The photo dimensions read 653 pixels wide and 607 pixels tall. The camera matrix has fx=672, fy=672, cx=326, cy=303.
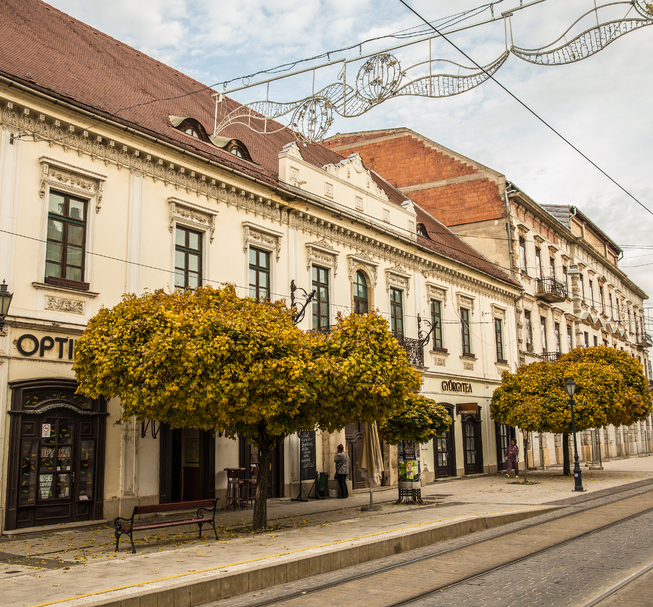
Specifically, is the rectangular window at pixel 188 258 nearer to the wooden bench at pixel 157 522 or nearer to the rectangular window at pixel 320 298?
the rectangular window at pixel 320 298

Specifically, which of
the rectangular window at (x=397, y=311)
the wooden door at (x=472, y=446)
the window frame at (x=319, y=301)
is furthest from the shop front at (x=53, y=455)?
the wooden door at (x=472, y=446)

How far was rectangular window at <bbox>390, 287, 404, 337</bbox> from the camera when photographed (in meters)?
23.8

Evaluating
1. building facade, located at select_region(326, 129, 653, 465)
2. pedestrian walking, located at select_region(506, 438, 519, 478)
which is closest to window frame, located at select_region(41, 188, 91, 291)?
pedestrian walking, located at select_region(506, 438, 519, 478)

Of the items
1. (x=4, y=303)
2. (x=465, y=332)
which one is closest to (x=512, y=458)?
(x=465, y=332)

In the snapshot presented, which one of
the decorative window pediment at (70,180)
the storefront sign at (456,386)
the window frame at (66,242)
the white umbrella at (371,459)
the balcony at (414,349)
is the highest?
the decorative window pediment at (70,180)

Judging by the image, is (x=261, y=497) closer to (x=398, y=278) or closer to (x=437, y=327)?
(x=398, y=278)

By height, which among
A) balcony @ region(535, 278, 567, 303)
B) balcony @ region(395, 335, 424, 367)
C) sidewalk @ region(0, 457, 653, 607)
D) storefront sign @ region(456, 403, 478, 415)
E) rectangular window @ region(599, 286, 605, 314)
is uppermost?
rectangular window @ region(599, 286, 605, 314)

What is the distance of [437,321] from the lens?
1047 inches

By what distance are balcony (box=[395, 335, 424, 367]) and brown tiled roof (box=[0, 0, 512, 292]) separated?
7.26 m

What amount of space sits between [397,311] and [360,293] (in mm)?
2235

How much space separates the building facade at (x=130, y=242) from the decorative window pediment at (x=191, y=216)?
0.04m

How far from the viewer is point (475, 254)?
106 feet

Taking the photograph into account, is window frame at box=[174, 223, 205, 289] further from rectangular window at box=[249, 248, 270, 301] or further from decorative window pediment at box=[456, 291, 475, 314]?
decorative window pediment at box=[456, 291, 475, 314]

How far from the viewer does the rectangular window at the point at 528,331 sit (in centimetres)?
3347
